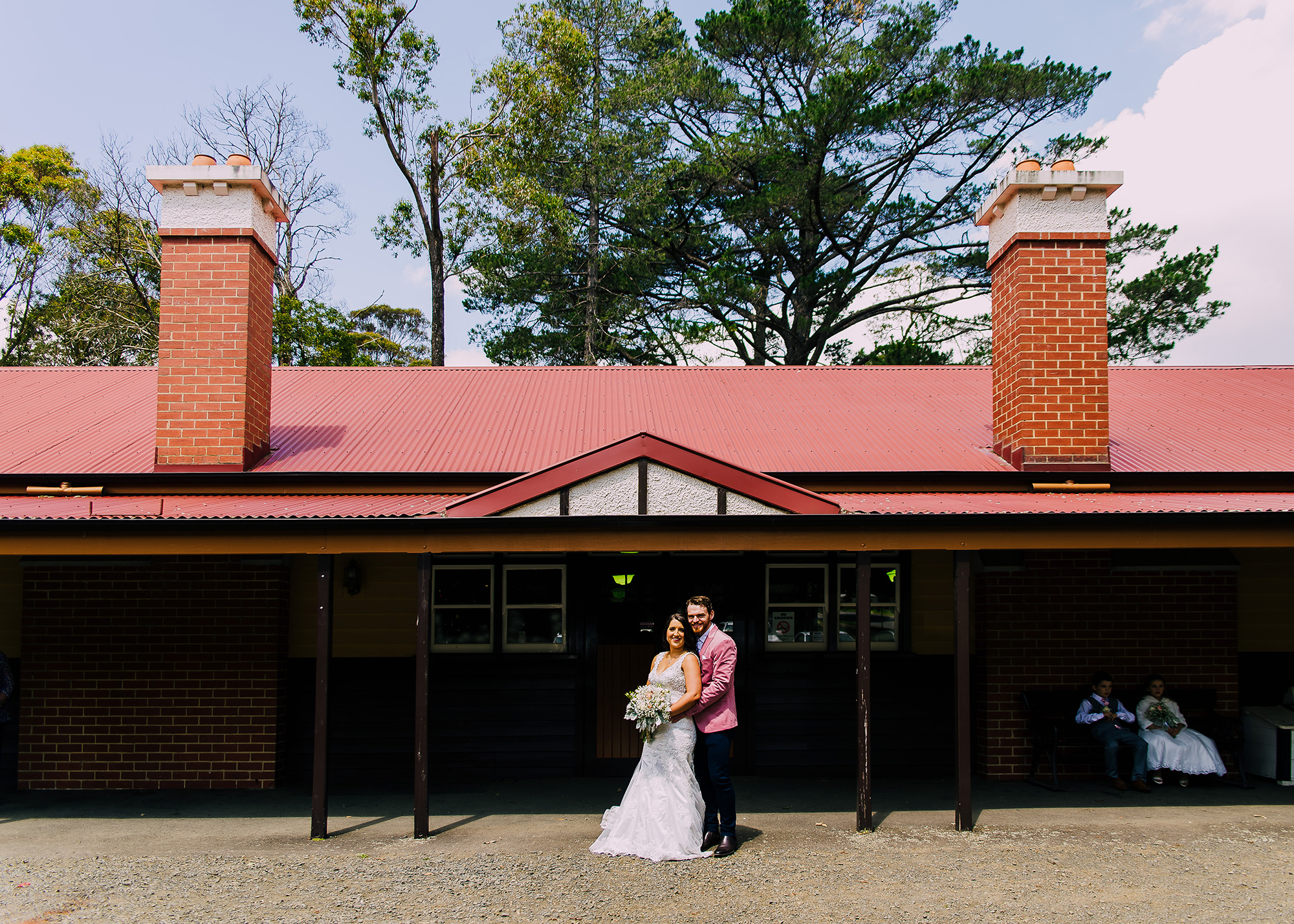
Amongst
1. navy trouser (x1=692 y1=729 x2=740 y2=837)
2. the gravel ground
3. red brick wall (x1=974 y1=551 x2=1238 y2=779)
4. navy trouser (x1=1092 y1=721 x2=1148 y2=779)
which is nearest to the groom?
navy trouser (x1=692 y1=729 x2=740 y2=837)

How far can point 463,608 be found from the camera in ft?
28.5

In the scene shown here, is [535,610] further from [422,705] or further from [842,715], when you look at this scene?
[842,715]

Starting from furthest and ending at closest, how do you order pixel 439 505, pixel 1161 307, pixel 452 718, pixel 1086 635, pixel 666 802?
1. pixel 1161 307
2. pixel 452 718
3. pixel 1086 635
4. pixel 439 505
5. pixel 666 802

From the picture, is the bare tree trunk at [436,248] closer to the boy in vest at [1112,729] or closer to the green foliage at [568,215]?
the green foliage at [568,215]

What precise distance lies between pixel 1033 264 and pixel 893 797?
16.2 feet

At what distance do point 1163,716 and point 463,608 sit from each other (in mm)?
6101

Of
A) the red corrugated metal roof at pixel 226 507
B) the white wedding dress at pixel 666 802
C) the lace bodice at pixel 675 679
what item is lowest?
the white wedding dress at pixel 666 802

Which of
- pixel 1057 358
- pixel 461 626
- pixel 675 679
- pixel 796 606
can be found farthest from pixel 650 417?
pixel 675 679

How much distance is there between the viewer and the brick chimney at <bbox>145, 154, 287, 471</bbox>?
8.41 m

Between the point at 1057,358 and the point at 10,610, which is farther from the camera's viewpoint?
the point at 1057,358

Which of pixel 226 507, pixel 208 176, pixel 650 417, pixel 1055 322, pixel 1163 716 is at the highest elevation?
pixel 208 176

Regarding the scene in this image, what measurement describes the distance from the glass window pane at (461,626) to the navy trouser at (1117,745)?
5.38m

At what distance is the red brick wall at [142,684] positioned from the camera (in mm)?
8180

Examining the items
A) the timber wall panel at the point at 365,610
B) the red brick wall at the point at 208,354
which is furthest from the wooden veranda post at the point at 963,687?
the red brick wall at the point at 208,354
